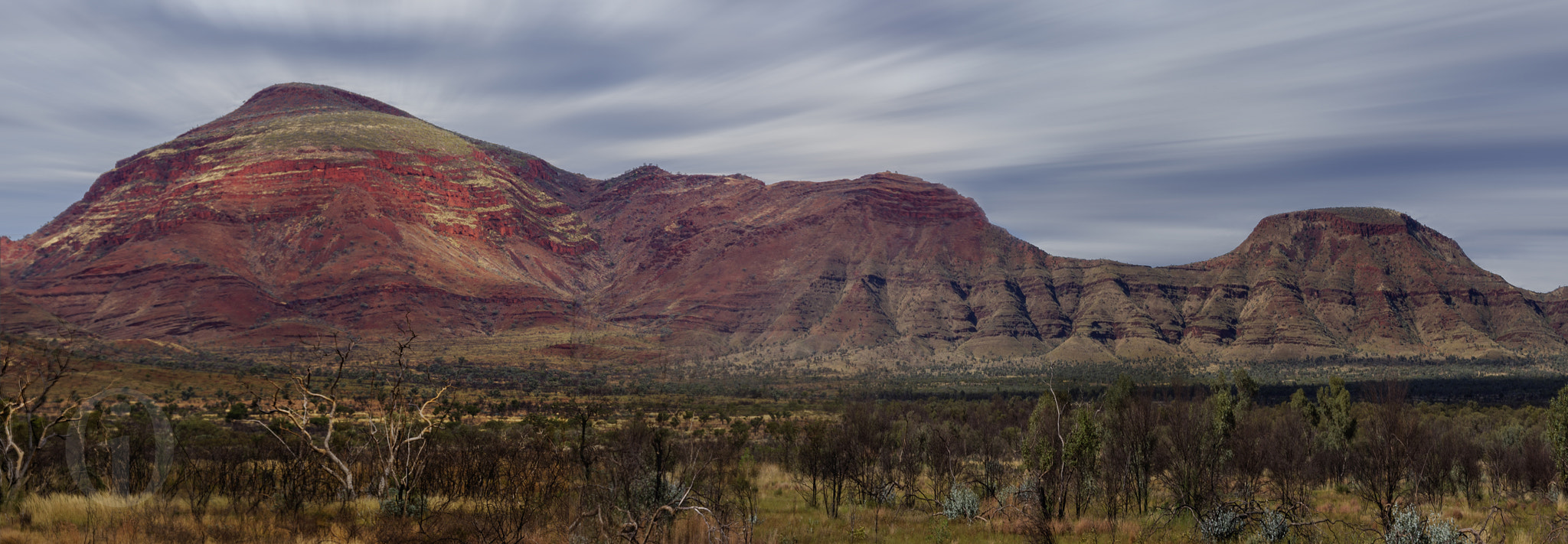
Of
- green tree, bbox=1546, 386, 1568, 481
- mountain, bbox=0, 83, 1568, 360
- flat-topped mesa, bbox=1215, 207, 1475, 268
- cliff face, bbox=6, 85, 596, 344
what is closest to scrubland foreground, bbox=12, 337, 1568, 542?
green tree, bbox=1546, 386, 1568, 481

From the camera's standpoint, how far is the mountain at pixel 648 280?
138 m

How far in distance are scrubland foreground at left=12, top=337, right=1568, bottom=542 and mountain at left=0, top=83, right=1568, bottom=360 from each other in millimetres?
99205

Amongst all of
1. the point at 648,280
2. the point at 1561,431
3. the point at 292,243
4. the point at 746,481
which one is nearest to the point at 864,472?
the point at 746,481

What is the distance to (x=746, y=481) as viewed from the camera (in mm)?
23125

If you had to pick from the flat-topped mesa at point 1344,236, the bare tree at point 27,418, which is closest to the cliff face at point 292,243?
the bare tree at point 27,418

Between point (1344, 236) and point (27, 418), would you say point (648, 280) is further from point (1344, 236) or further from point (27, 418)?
point (27, 418)

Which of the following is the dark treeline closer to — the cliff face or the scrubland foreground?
the scrubland foreground

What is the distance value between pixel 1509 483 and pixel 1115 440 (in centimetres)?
2030

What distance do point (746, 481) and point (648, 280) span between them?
175630 millimetres

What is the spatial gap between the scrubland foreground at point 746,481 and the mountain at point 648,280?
9921 cm

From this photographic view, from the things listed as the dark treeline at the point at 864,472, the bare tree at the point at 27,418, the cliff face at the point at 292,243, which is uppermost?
the cliff face at the point at 292,243

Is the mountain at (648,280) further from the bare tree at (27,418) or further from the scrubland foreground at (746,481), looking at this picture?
the bare tree at (27,418)

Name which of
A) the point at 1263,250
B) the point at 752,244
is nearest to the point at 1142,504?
the point at 752,244

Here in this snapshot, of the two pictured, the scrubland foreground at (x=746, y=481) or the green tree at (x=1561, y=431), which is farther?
the green tree at (x=1561, y=431)
